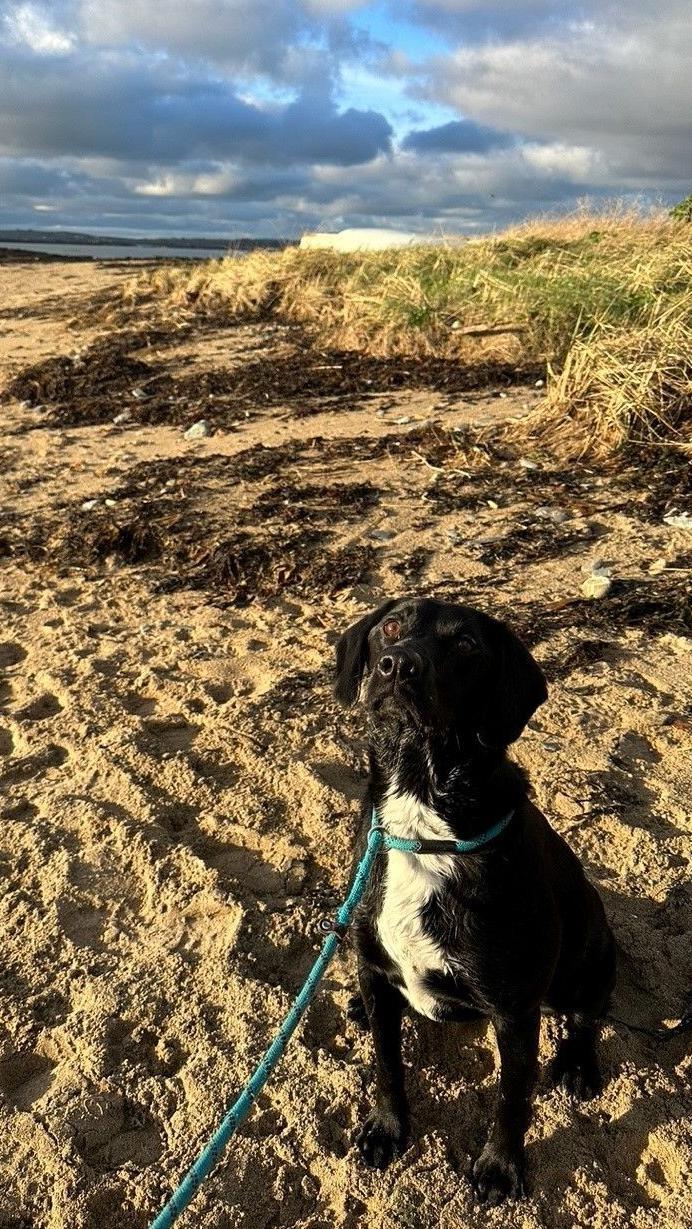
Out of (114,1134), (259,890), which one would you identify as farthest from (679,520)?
(114,1134)

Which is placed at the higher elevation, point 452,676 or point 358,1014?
point 452,676

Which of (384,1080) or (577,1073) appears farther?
(577,1073)

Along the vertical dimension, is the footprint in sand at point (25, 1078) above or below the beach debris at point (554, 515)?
below

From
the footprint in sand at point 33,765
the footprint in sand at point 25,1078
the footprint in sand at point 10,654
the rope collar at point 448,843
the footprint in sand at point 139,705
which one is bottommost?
Result: the footprint in sand at point 25,1078

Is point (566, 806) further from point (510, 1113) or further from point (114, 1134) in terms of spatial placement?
point (114, 1134)

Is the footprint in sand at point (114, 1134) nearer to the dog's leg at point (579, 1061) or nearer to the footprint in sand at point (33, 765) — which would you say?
the dog's leg at point (579, 1061)

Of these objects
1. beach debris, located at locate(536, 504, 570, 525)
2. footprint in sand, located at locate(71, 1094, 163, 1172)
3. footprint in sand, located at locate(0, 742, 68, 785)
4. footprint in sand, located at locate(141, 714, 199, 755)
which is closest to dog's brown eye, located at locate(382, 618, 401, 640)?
footprint in sand, located at locate(71, 1094, 163, 1172)

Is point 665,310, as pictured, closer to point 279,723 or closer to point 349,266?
point 279,723

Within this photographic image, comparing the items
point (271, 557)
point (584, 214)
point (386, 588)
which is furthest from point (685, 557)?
point (584, 214)

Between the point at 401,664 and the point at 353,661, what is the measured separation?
14.8 inches

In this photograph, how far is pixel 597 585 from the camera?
5039 mm

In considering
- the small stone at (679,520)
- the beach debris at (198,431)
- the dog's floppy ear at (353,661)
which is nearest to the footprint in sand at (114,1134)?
the dog's floppy ear at (353,661)

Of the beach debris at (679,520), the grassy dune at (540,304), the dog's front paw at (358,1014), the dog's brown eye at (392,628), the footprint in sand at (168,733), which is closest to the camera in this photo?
the dog's brown eye at (392,628)

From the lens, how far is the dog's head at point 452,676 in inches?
84.8
